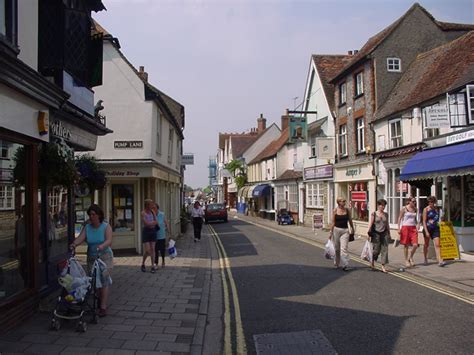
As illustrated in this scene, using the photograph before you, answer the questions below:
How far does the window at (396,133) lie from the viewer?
18.0 m

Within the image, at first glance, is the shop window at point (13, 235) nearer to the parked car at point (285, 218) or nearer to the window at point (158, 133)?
the window at point (158, 133)

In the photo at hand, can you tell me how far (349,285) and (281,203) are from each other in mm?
26705

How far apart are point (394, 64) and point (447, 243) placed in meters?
10.8

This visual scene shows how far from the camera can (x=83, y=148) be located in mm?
10070

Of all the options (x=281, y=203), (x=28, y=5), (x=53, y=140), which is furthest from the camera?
(x=281, y=203)

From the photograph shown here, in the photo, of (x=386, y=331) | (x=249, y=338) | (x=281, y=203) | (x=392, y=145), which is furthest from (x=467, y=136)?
(x=281, y=203)

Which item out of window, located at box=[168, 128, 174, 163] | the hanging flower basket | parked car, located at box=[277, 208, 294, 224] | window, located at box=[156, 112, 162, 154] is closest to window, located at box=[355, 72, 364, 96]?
window, located at box=[168, 128, 174, 163]

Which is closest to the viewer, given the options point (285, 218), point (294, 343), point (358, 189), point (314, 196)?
point (294, 343)

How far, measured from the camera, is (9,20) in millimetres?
6402

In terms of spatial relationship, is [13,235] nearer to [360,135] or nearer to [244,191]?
[360,135]

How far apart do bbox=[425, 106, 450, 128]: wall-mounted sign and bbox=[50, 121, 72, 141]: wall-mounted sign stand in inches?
411

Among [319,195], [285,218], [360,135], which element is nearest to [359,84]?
[360,135]

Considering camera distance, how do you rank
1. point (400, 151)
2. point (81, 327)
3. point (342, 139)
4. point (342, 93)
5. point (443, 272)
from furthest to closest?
point (342, 139), point (342, 93), point (400, 151), point (443, 272), point (81, 327)

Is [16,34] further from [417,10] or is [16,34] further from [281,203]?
[281,203]
